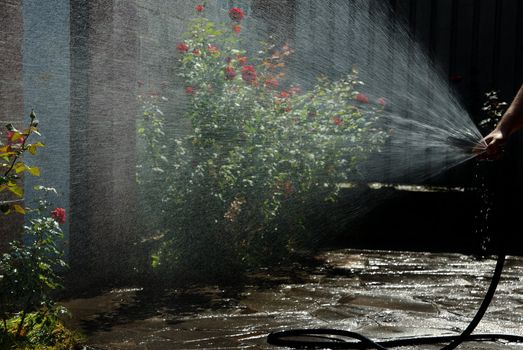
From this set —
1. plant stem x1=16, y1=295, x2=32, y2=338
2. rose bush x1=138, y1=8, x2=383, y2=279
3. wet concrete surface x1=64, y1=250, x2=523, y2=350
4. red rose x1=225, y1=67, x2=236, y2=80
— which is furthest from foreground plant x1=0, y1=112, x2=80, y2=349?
red rose x1=225, y1=67, x2=236, y2=80

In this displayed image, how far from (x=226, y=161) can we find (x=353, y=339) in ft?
6.74

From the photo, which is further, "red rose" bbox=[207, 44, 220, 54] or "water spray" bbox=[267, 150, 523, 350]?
"red rose" bbox=[207, 44, 220, 54]

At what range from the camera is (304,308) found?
5.36 meters

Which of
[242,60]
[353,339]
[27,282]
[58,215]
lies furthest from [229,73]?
[27,282]

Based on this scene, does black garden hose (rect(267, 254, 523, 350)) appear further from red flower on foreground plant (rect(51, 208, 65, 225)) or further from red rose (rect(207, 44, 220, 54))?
red rose (rect(207, 44, 220, 54))

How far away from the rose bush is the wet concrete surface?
0.37 m

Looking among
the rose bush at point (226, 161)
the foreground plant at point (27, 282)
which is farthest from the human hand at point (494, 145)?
the rose bush at point (226, 161)

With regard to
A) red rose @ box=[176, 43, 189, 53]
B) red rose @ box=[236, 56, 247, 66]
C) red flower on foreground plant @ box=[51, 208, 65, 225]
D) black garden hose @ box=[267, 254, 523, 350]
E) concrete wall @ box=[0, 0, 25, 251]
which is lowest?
black garden hose @ box=[267, 254, 523, 350]

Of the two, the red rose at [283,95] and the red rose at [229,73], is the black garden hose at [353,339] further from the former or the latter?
the red rose at [283,95]

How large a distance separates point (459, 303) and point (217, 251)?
1.76 metres

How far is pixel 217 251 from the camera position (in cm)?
629

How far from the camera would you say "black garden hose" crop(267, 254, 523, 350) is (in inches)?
166

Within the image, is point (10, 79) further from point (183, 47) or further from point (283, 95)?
point (283, 95)

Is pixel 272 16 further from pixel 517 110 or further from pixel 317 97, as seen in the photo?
pixel 517 110
